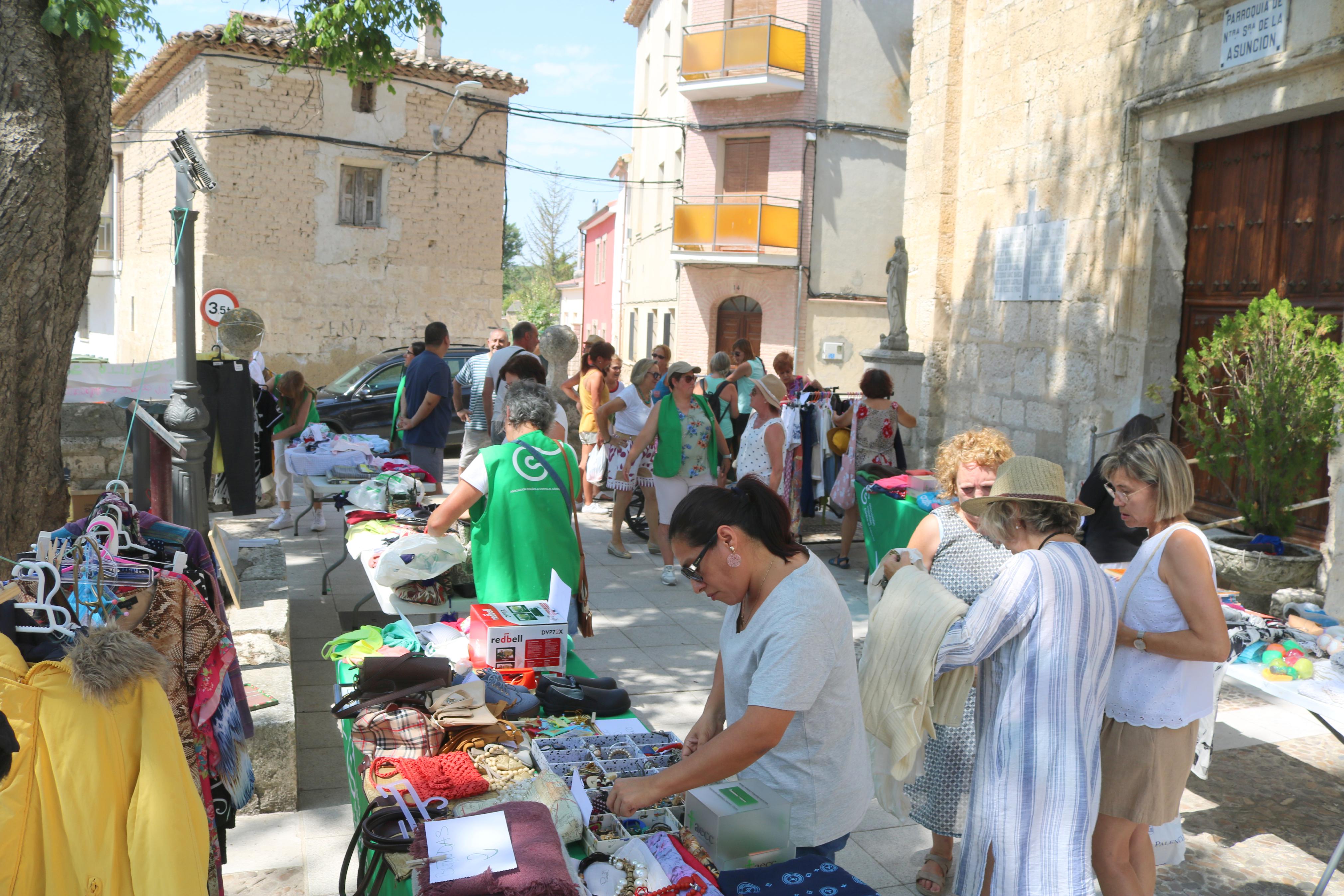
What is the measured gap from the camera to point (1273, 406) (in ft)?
17.8

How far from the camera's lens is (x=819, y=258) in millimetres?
21188

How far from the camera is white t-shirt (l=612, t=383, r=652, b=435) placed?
880 cm

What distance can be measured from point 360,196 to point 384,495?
51.5 feet

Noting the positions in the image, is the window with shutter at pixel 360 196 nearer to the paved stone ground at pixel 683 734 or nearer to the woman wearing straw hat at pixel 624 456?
the woman wearing straw hat at pixel 624 456

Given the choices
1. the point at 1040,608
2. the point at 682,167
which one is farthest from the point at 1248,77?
the point at 682,167

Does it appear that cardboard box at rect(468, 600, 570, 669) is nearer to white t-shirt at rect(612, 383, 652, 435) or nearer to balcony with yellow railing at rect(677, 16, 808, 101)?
white t-shirt at rect(612, 383, 652, 435)

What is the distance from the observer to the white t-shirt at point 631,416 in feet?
28.9

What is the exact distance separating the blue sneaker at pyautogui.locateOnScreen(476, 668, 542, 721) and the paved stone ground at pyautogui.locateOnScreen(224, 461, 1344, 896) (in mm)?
997

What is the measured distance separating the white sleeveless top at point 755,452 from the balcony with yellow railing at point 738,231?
13530 mm

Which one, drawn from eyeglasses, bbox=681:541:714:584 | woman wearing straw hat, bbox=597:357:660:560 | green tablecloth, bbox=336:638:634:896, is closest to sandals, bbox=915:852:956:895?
green tablecloth, bbox=336:638:634:896

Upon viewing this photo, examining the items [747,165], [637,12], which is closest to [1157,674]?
[747,165]

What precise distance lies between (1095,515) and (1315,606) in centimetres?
178

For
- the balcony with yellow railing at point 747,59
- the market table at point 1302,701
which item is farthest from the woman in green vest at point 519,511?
the balcony with yellow railing at point 747,59

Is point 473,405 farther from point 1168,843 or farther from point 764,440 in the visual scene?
point 1168,843
